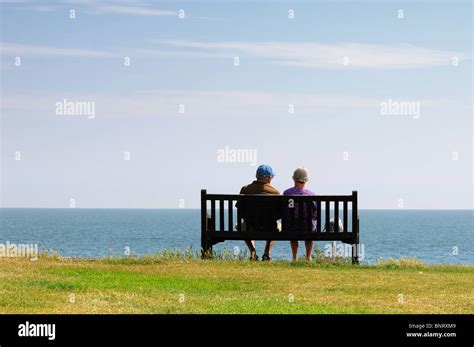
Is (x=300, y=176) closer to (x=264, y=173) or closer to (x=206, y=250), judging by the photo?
(x=264, y=173)

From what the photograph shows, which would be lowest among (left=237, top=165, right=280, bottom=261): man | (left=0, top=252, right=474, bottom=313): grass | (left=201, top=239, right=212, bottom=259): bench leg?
(left=0, top=252, right=474, bottom=313): grass

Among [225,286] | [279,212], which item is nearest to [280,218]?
[279,212]

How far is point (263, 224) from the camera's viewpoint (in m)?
18.5

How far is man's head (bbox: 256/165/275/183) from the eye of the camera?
19.0 m

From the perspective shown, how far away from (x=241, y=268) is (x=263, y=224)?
222 cm

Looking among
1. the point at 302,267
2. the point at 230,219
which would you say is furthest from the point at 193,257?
the point at 302,267

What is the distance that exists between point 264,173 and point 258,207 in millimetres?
852

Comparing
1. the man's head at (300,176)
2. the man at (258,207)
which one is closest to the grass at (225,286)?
the man at (258,207)

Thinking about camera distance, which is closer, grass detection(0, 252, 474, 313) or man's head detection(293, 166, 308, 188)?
grass detection(0, 252, 474, 313)

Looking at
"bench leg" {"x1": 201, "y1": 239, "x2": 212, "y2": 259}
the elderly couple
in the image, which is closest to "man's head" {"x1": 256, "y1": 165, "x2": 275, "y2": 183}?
the elderly couple

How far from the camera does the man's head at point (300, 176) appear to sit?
61.6ft

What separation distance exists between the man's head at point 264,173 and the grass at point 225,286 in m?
1.97

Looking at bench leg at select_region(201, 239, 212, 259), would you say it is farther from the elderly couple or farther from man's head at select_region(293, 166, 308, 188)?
man's head at select_region(293, 166, 308, 188)
